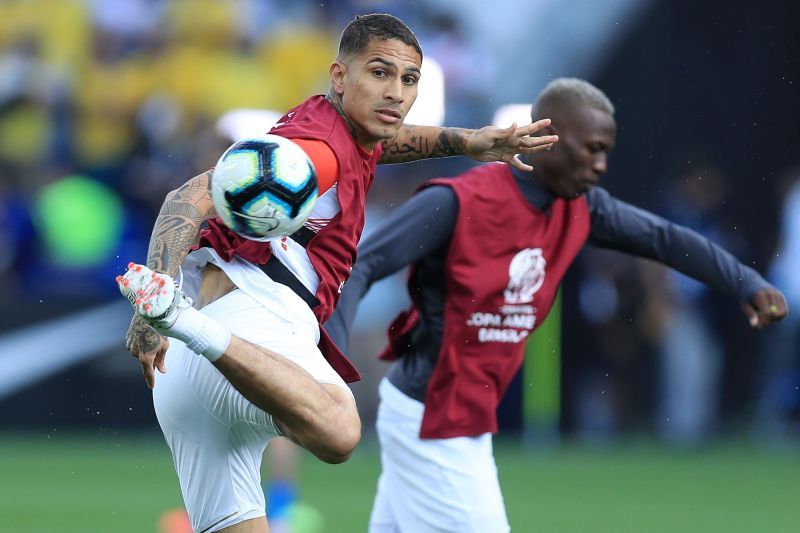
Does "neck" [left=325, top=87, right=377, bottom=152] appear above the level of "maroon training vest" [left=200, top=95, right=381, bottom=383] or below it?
above

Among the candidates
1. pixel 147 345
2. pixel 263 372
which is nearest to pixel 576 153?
pixel 263 372

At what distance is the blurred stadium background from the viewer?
43.5 feet

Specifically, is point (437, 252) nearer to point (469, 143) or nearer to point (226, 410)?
point (469, 143)

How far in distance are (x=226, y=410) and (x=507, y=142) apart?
1.55m

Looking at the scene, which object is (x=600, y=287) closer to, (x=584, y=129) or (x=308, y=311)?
(x=584, y=129)

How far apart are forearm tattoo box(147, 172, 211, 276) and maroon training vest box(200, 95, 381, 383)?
0.56ft

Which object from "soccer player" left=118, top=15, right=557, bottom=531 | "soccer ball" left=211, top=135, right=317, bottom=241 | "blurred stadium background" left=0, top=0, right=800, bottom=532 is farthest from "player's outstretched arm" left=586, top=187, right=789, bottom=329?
"blurred stadium background" left=0, top=0, right=800, bottom=532

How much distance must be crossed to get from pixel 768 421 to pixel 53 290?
703cm

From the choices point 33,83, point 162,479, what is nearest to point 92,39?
point 33,83

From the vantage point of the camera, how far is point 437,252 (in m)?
6.55

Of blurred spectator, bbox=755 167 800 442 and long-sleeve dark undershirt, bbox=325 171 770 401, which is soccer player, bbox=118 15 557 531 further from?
blurred spectator, bbox=755 167 800 442

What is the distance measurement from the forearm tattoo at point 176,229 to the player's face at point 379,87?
0.62 metres

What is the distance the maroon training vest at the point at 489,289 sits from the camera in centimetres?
641

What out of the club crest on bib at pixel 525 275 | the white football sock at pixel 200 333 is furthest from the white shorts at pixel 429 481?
the white football sock at pixel 200 333
